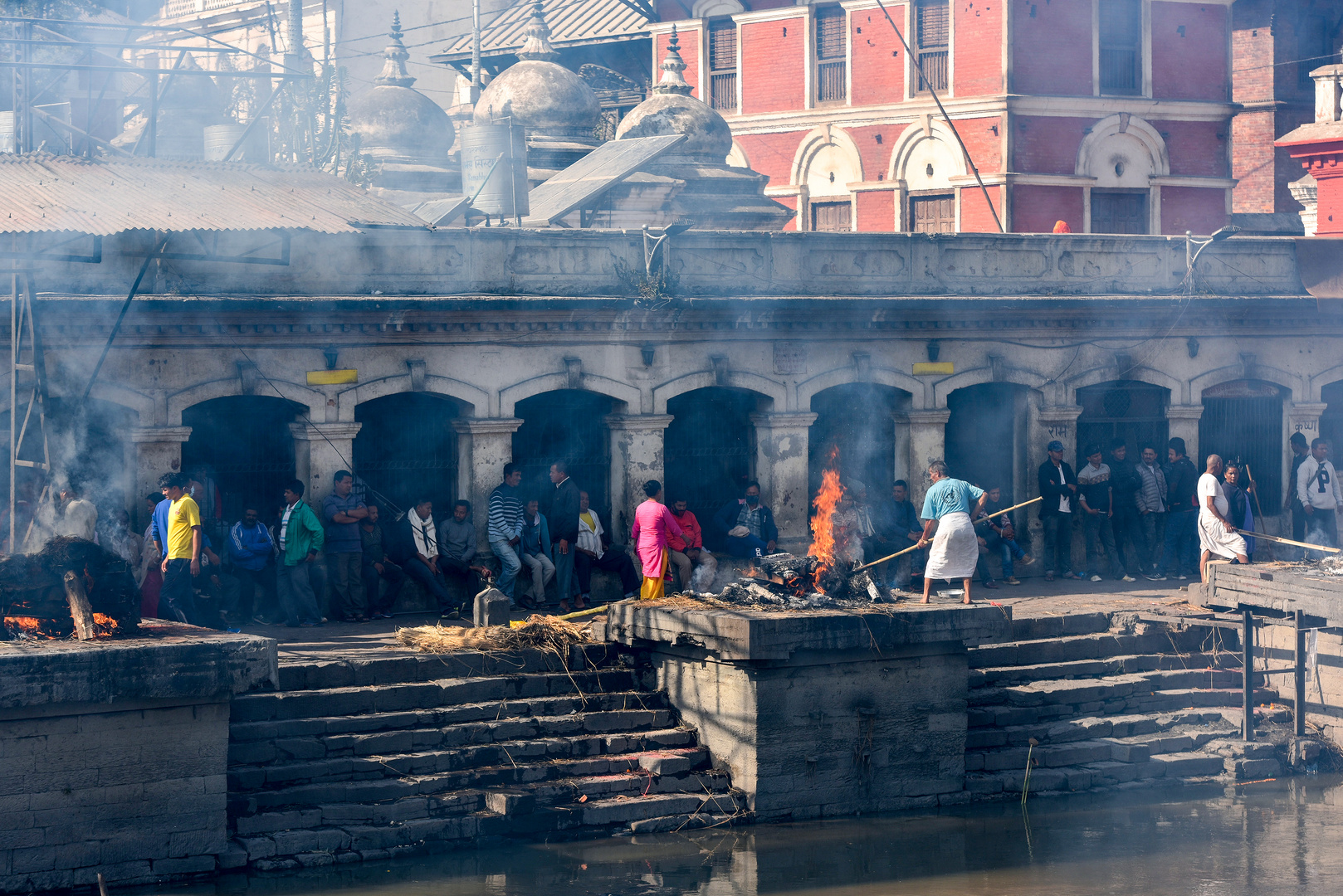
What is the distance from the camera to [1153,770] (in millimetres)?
15477

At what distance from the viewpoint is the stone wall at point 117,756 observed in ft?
37.6

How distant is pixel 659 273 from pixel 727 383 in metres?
1.64

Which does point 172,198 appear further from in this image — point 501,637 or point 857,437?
point 857,437

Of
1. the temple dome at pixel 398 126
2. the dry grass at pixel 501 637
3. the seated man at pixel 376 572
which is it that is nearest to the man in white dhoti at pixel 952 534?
the dry grass at pixel 501 637

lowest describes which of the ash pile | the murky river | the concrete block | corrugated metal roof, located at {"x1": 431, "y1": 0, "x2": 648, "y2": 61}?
the murky river

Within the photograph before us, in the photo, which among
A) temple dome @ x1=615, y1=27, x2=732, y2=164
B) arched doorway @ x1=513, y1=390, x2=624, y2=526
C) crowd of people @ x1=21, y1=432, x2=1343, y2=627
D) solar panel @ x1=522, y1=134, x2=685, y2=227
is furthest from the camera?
temple dome @ x1=615, y1=27, x2=732, y2=164

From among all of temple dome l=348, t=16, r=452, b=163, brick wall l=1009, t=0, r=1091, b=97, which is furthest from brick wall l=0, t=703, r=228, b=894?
brick wall l=1009, t=0, r=1091, b=97

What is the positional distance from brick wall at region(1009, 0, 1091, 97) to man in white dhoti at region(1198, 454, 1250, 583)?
16.4 m

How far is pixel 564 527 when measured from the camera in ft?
60.3

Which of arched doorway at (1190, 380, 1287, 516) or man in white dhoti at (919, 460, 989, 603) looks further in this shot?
arched doorway at (1190, 380, 1287, 516)

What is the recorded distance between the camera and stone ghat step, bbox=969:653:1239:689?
1587 cm

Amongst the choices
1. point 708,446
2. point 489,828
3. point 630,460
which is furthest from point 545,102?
point 489,828

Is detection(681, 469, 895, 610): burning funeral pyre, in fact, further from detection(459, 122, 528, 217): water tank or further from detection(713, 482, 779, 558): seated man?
detection(459, 122, 528, 217): water tank

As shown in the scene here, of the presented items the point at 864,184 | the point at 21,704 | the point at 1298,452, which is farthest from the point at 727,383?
the point at 864,184
